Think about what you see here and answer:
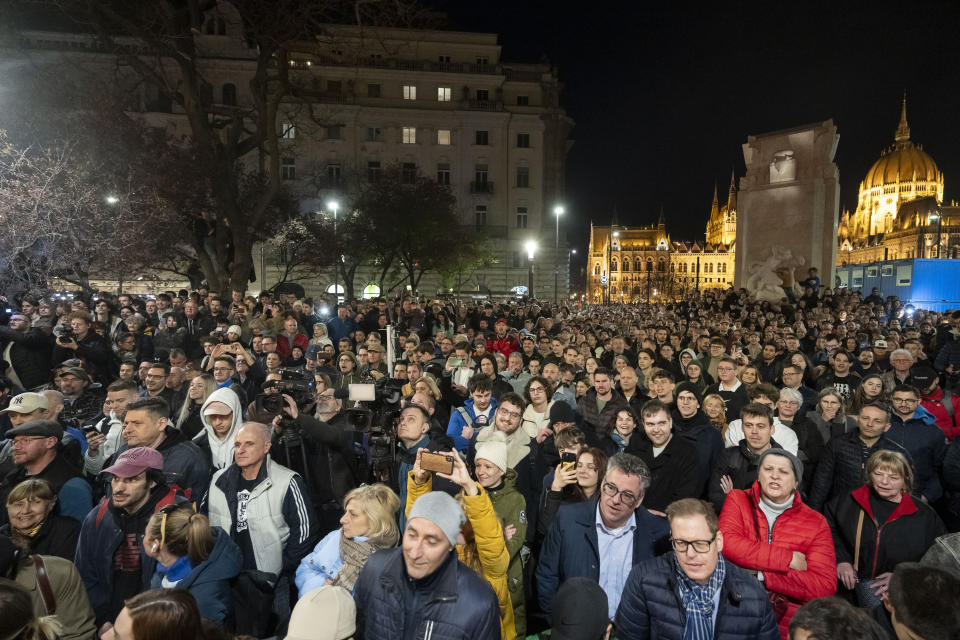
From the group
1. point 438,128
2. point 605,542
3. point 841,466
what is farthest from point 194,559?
point 438,128

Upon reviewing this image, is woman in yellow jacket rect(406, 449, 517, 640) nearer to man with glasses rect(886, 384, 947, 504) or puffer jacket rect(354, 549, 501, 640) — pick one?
puffer jacket rect(354, 549, 501, 640)

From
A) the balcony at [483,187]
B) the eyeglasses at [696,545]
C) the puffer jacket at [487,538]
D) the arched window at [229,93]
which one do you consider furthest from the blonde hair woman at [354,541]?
the arched window at [229,93]

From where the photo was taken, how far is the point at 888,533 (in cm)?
365

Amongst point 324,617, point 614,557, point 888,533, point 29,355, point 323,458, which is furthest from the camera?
point 29,355

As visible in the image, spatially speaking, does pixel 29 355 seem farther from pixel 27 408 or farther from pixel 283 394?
pixel 283 394

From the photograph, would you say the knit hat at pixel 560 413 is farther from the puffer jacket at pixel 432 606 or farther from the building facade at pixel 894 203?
the building facade at pixel 894 203

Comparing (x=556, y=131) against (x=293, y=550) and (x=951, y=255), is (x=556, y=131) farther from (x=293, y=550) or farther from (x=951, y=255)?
(x=951, y=255)

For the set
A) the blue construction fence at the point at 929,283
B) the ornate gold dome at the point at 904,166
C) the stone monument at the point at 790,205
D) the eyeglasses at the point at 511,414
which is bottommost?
the eyeglasses at the point at 511,414

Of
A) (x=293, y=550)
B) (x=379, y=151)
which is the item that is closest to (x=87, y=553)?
(x=293, y=550)

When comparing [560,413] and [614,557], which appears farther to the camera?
[560,413]

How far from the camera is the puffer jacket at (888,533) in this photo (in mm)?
3584

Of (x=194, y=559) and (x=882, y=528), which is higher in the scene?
(x=194, y=559)

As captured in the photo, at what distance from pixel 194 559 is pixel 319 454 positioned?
1664mm

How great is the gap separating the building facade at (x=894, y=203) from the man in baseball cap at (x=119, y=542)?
116220 millimetres
